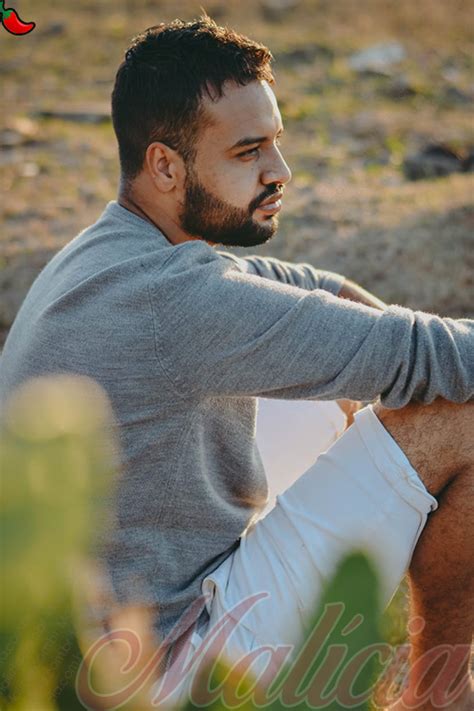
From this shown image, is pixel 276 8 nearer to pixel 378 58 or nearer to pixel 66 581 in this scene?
pixel 378 58

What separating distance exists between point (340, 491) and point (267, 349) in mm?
373

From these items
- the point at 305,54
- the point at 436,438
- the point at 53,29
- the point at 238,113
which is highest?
the point at 238,113

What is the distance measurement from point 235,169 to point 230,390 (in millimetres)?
643

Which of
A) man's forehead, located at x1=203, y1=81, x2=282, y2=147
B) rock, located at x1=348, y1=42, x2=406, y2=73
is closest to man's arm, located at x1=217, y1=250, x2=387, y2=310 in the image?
man's forehead, located at x1=203, y1=81, x2=282, y2=147

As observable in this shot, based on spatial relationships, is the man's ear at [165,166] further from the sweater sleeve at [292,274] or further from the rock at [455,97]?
the rock at [455,97]

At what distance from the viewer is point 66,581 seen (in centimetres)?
36

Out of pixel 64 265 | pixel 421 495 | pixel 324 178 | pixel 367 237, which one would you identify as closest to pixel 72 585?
pixel 421 495

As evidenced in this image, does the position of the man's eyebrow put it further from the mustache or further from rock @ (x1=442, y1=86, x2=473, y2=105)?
rock @ (x1=442, y1=86, x2=473, y2=105)

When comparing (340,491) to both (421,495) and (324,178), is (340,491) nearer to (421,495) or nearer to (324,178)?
(421,495)

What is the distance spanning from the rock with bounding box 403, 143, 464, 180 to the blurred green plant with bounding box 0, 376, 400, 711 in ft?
24.7

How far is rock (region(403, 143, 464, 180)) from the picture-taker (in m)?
7.73

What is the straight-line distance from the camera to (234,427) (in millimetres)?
2143

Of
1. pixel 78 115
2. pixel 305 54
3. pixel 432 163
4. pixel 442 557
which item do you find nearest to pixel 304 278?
pixel 442 557

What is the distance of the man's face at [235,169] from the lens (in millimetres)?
2277
